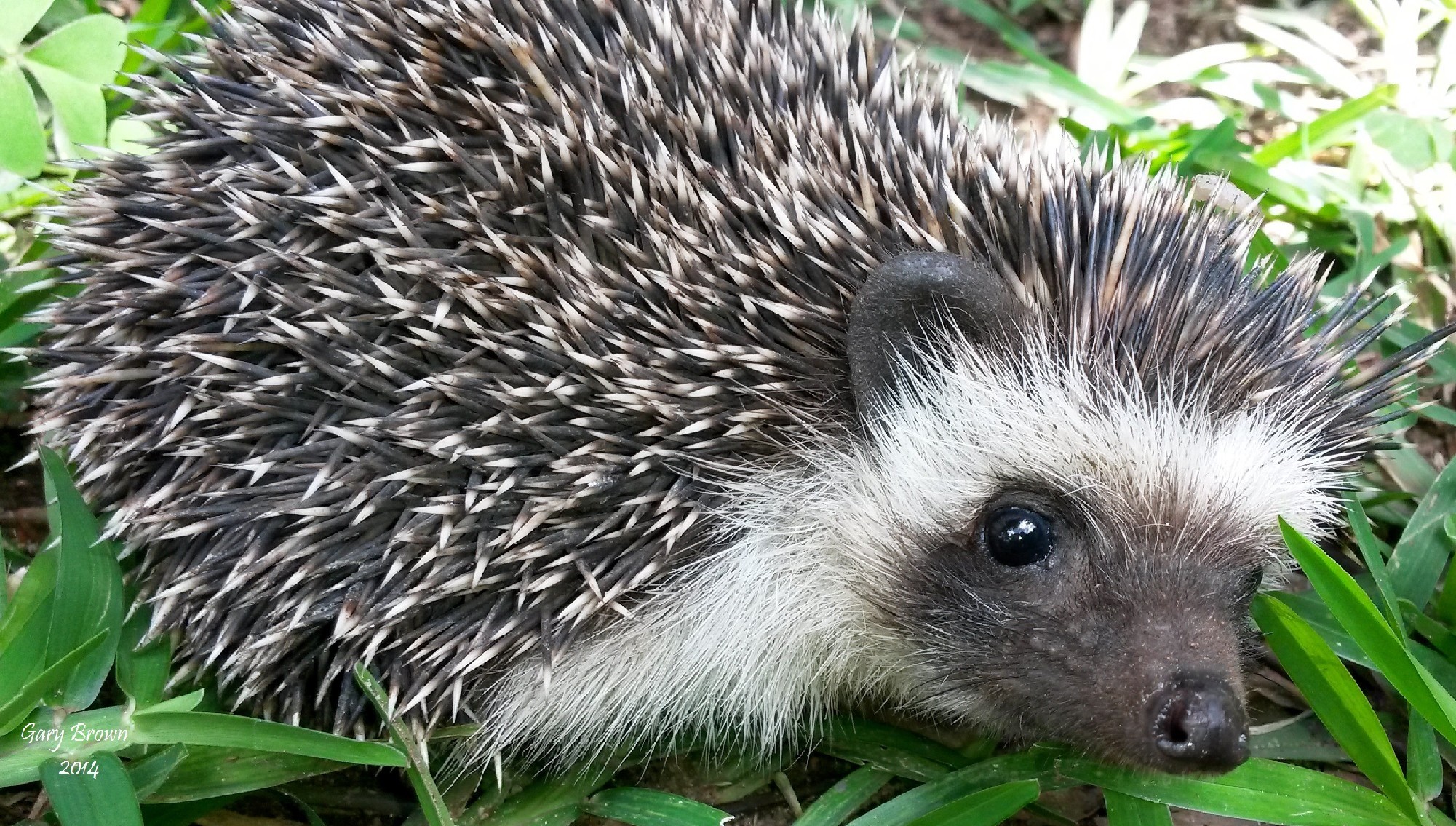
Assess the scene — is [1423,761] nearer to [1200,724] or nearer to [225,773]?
[1200,724]

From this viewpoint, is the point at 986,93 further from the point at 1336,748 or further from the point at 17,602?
the point at 17,602

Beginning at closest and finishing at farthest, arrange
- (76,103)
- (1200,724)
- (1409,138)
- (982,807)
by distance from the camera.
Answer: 1. (1200,724)
2. (982,807)
3. (76,103)
4. (1409,138)

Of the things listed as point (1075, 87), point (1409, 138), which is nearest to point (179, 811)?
point (1075, 87)

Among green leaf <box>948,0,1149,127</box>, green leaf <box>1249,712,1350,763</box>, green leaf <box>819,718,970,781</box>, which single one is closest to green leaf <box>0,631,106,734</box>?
green leaf <box>819,718,970,781</box>

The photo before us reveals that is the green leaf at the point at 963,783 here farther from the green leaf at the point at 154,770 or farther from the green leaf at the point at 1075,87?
the green leaf at the point at 1075,87

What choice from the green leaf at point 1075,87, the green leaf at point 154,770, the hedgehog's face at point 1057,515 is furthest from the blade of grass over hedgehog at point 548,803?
the green leaf at point 1075,87

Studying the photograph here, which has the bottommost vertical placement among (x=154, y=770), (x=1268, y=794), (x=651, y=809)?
(x=154, y=770)

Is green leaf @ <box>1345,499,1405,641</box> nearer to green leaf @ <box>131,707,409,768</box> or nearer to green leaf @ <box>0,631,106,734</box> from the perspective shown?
green leaf @ <box>131,707,409,768</box>
